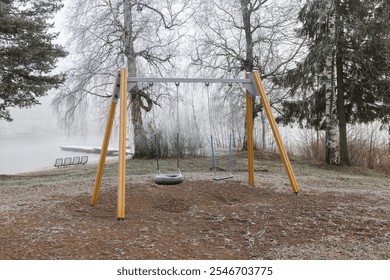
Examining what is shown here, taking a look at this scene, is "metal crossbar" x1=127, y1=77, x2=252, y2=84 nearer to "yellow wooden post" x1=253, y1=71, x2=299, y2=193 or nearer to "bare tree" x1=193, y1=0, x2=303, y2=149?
"yellow wooden post" x1=253, y1=71, x2=299, y2=193

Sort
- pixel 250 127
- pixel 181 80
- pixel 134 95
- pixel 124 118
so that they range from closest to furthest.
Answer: pixel 124 118
pixel 181 80
pixel 250 127
pixel 134 95

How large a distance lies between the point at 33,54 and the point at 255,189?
25.5 feet

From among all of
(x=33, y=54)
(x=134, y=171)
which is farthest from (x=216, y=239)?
(x=33, y=54)

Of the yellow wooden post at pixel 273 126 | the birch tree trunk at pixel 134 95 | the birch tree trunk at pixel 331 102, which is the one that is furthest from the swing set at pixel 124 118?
the birch tree trunk at pixel 134 95

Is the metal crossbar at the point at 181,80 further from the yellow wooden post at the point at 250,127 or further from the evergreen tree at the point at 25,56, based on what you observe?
Result: the evergreen tree at the point at 25,56

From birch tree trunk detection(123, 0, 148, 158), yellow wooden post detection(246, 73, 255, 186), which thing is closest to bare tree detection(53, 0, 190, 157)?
birch tree trunk detection(123, 0, 148, 158)

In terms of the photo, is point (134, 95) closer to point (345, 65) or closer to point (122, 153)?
point (345, 65)

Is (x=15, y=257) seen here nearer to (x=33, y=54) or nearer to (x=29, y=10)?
(x=33, y=54)

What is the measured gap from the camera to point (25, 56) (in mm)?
10812

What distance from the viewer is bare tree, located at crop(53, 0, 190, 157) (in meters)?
12.6

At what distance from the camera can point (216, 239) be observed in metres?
3.63

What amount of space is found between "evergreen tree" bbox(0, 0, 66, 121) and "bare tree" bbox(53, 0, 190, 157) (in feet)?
3.28

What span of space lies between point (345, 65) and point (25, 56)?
9.16m

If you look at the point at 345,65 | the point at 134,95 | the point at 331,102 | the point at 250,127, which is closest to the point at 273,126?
the point at 250,127
